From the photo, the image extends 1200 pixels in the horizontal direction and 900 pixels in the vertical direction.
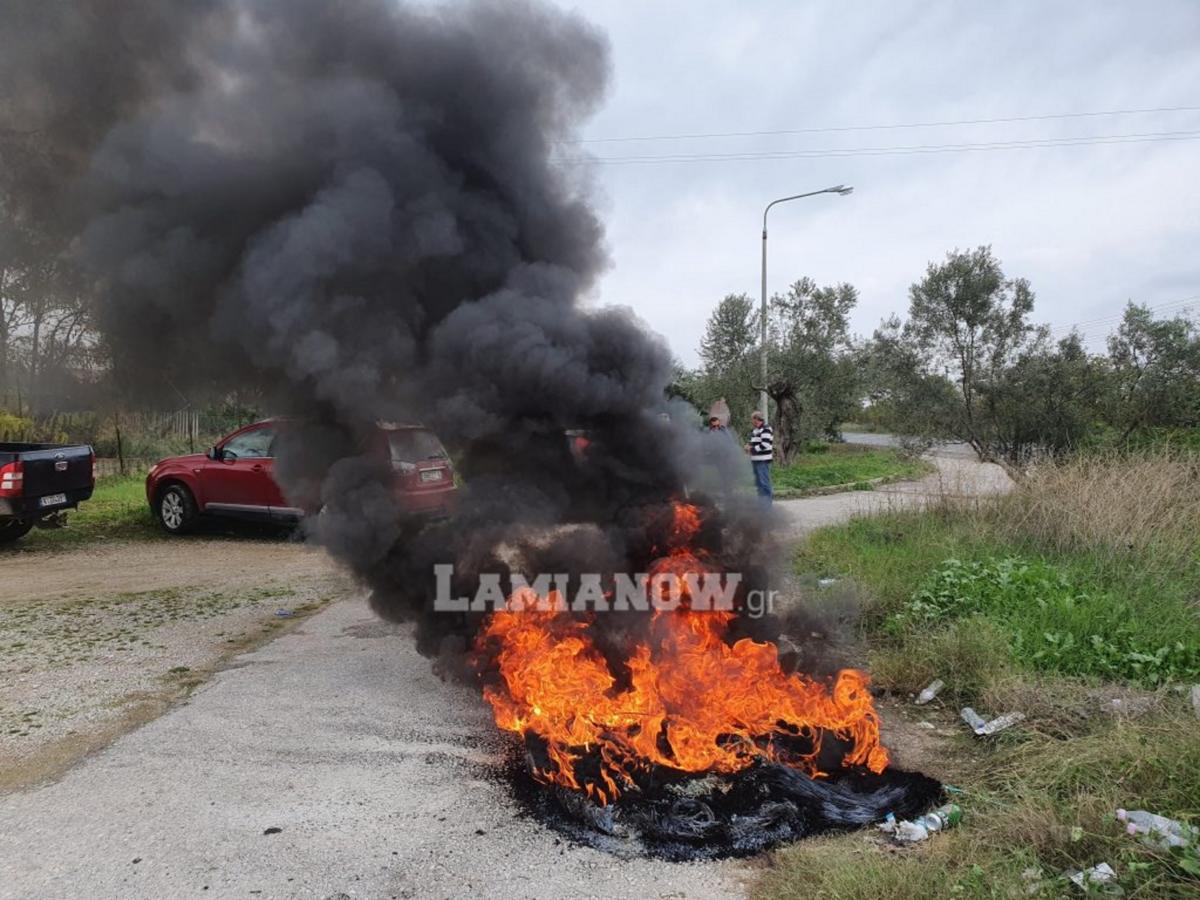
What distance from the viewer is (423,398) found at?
474 centimetres

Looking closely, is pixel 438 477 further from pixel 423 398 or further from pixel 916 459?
pixel 916 459

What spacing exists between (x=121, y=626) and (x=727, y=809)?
551 cm

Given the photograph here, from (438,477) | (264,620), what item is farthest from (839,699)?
(438,477)

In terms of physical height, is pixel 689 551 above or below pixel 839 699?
above

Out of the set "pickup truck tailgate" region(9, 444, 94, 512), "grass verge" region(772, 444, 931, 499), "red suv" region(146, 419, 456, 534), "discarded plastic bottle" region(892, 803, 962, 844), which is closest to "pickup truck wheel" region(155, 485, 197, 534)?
"red suv" region(146, 419, 456, 534)

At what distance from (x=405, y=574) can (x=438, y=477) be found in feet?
15.1

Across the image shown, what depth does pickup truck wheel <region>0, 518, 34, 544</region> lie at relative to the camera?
9.50 metres

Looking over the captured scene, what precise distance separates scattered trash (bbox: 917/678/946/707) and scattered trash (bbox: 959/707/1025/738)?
0.41 m

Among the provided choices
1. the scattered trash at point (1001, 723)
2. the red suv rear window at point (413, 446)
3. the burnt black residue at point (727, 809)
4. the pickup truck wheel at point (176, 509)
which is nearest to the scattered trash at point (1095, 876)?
the burnt black residue at point (727, 809)

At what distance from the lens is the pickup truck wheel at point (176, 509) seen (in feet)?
33.5

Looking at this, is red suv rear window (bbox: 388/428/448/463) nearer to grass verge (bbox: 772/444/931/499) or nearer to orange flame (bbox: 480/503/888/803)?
orange flame (bbox: 480/503/888/803)

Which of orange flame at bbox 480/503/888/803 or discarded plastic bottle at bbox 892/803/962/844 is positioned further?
orange flame at bbox 480/503/888/803

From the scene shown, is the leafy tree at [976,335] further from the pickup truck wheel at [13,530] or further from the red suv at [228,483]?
the pickup truck wheel at [13,530]

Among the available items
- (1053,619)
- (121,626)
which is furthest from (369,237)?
(1053,619)
